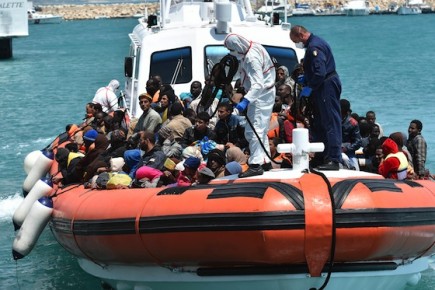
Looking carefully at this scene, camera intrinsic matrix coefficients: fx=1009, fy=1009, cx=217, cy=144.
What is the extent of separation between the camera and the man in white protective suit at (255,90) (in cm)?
886

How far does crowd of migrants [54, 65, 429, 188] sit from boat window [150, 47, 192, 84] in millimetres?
1173

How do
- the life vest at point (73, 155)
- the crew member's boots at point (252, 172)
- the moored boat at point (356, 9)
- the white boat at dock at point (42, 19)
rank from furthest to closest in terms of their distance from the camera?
the white boat at dock at point (42, 19), the moored boat at point (356, 9), the life vest at point (73, 155), the crew member's boots at point (252, 172)

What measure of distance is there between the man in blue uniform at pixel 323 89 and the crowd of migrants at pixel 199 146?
23cm

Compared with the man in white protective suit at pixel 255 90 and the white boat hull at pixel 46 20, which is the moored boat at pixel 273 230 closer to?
the man in white protective suit at pixel 255 90

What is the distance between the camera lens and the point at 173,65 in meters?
13.1

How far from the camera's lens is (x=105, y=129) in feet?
40.5

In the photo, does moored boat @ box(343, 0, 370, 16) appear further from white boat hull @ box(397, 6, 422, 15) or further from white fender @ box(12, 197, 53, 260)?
white fender @ box(12, 197, 53, 260)

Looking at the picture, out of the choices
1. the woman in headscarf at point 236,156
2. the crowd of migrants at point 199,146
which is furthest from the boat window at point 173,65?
the woman in headscarf at point 236,156

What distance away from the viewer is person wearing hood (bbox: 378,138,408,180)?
358 inches

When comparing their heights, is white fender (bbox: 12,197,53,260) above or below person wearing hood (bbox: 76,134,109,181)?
below

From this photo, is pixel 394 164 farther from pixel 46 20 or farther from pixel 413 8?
pixel 46 20

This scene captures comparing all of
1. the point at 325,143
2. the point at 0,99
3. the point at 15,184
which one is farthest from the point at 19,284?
the point at 0,99

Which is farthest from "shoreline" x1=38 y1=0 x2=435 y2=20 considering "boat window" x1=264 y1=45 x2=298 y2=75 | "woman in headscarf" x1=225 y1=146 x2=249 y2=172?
"woman in headscarf" x1=225 y1=146 x2=249 y2=172

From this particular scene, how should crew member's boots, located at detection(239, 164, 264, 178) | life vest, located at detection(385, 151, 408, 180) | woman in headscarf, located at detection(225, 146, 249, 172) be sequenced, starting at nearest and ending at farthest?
1. crew member's boots, located at detection(239, 164, 264, 178)
2. life vest, located at detection(385, 151, 408, 180)
3. woman in headscarf, located at detection(225, 146, 249, 172)
